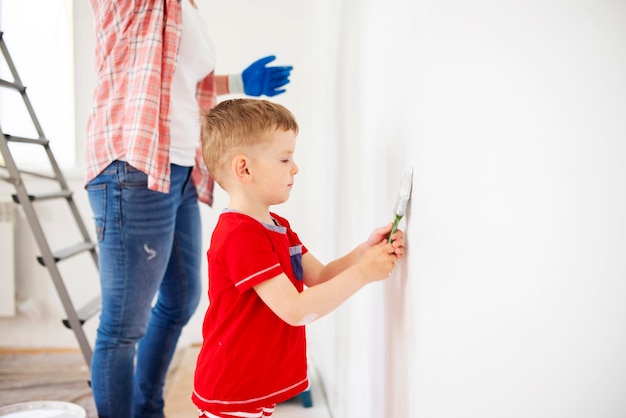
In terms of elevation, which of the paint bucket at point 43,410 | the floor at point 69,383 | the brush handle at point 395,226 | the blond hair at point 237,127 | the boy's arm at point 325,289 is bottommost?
the floor at point 69,383

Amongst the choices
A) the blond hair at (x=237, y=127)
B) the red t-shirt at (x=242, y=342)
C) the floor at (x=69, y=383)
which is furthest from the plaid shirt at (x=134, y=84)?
the floor at (x=69, y=383)

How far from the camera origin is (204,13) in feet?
7.91

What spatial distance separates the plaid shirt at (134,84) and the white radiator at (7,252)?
1.44 m

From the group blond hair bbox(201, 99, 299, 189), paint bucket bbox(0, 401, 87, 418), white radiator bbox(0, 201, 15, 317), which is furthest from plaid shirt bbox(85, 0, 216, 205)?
white radiator bbox(0, 201, 15, 317)

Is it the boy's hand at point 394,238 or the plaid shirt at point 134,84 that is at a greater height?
the plaid shirt at point 134,84

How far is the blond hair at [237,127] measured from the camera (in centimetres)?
94

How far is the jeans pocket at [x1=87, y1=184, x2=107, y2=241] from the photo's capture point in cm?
117

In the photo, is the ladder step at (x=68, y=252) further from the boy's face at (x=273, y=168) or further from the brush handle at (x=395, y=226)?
the brush handle at (x=395, y=226)

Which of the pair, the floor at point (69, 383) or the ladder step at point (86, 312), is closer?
the ladder step at point (86, 312)

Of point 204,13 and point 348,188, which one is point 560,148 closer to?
point 348,188

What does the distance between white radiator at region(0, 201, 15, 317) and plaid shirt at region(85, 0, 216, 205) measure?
144 cm

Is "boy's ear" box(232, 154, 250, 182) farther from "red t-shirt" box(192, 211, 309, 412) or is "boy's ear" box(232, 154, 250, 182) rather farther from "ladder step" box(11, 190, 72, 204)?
"ladder step" box(11, 190, 72, 204)

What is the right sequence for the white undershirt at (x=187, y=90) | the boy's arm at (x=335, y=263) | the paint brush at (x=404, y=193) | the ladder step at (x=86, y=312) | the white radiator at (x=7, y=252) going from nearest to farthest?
the paint brush at (x=404, y=193)
the boy's arm at (x=335, y=263)
the white undershirt at (x=187, y=90)
the ladder step at (x=86, y=312)
the white radiator at (x=7, y=252)

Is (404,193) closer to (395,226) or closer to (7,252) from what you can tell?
(395,226)
